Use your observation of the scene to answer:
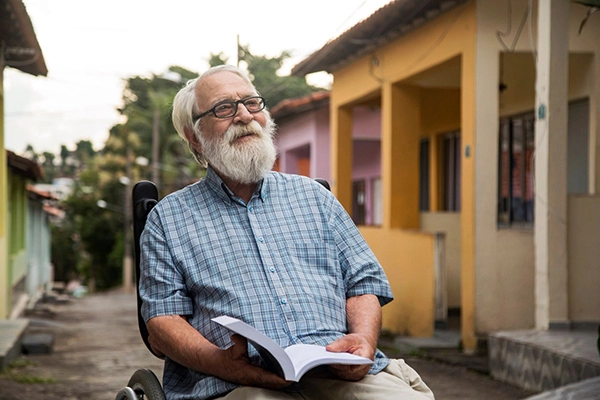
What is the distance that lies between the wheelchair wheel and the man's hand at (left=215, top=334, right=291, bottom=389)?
0.84 feet

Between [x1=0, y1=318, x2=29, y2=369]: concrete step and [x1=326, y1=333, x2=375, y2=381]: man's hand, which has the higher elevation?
[x1=326, y1=333, x2=375, y2=381]: man's hand

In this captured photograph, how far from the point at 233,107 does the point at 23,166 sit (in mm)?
14860

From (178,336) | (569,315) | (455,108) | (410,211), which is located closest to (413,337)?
(410,211)

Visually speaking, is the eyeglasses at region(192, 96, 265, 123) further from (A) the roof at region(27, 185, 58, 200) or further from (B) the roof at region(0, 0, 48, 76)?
(A) the roof at region(27, 185, 58, 200)

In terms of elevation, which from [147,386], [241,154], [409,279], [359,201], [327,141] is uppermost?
[327,141]

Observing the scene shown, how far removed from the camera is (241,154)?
3.35 meters

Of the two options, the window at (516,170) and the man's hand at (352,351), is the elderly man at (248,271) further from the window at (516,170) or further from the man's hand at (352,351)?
the window at (516,170)

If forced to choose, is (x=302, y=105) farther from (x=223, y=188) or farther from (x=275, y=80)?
(x=275, y=80)

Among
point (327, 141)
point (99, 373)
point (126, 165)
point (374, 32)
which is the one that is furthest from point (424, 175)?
point (126, 165)

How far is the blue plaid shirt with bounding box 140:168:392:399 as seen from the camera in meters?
3.10

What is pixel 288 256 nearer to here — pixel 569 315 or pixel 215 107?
pixel 215 107

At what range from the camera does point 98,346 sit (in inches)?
525

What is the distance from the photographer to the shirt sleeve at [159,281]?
309 cm

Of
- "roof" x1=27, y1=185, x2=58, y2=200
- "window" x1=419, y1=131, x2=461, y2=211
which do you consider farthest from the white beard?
"roof" x1=27, y1=185, x2=58, y2=200
